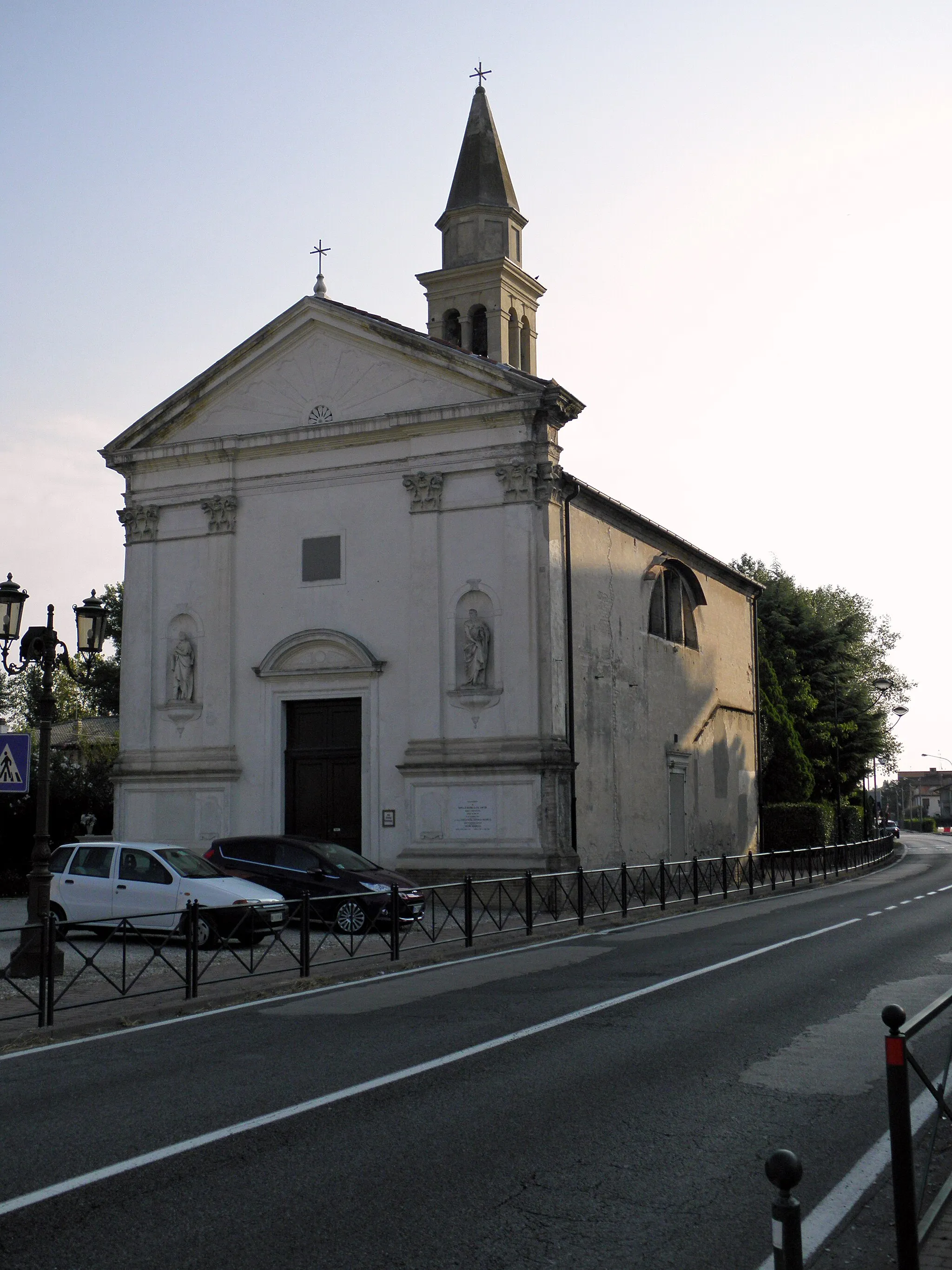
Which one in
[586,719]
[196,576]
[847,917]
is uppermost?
[196,576]

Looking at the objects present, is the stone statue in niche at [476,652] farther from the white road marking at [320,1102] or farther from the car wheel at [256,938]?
the white road marking at [320,1102]

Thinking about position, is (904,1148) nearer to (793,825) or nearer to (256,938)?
(256,938)

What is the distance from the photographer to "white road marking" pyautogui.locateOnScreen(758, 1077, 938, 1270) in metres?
5.41

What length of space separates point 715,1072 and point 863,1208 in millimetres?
2863

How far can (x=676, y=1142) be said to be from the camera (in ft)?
22.5

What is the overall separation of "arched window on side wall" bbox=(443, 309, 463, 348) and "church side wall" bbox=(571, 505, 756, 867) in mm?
7915

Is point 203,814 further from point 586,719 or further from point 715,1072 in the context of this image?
point 715,1072

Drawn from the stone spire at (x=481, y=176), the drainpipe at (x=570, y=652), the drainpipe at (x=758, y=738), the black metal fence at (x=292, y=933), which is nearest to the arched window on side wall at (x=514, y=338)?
the stone spire at (x=481, y=176)

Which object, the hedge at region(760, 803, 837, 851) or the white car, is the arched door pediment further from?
the hedge at region(760, 803, 837, 851)

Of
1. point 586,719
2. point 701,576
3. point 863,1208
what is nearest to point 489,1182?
point 863,1208

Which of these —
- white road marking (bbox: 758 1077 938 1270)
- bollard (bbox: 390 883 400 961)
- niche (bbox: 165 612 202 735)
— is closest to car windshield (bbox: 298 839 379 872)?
bollard (bbox: 390 883 400 961)

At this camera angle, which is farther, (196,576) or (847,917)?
(196,576)

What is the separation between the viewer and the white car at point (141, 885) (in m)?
17.4

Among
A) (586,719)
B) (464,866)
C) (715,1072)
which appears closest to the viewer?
(715,1072)
